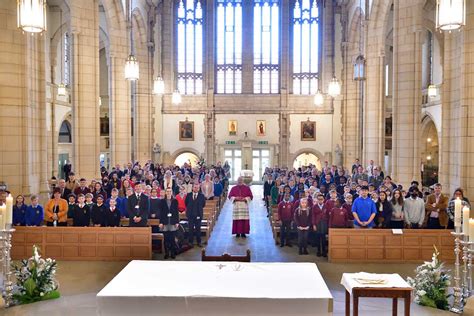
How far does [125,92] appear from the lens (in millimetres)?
23500

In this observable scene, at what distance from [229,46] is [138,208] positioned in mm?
22823

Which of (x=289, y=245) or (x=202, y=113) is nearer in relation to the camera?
(x=289, y=245)

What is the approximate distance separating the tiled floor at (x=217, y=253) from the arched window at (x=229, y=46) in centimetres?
1779

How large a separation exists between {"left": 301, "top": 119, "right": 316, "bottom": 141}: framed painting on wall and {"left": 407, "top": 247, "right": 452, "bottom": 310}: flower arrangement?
81.7ft

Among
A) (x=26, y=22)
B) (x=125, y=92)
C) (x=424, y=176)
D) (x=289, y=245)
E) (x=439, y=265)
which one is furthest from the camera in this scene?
(x=424, y=176)

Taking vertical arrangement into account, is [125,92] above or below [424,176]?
above

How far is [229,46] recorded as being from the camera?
33344 mm

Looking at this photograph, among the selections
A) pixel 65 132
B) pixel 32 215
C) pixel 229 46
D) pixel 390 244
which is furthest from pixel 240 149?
pixel 390 244

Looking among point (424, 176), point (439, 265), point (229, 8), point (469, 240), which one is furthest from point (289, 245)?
point (229, 8)

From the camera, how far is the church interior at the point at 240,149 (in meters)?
8.59

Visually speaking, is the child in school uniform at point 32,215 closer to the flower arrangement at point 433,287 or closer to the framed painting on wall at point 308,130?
the flower arrangement at point 433,287

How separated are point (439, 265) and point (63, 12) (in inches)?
903

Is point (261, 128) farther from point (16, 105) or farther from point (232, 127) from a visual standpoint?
point (16, 105)

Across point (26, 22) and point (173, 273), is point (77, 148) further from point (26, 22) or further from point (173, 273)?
point (173, 273)
